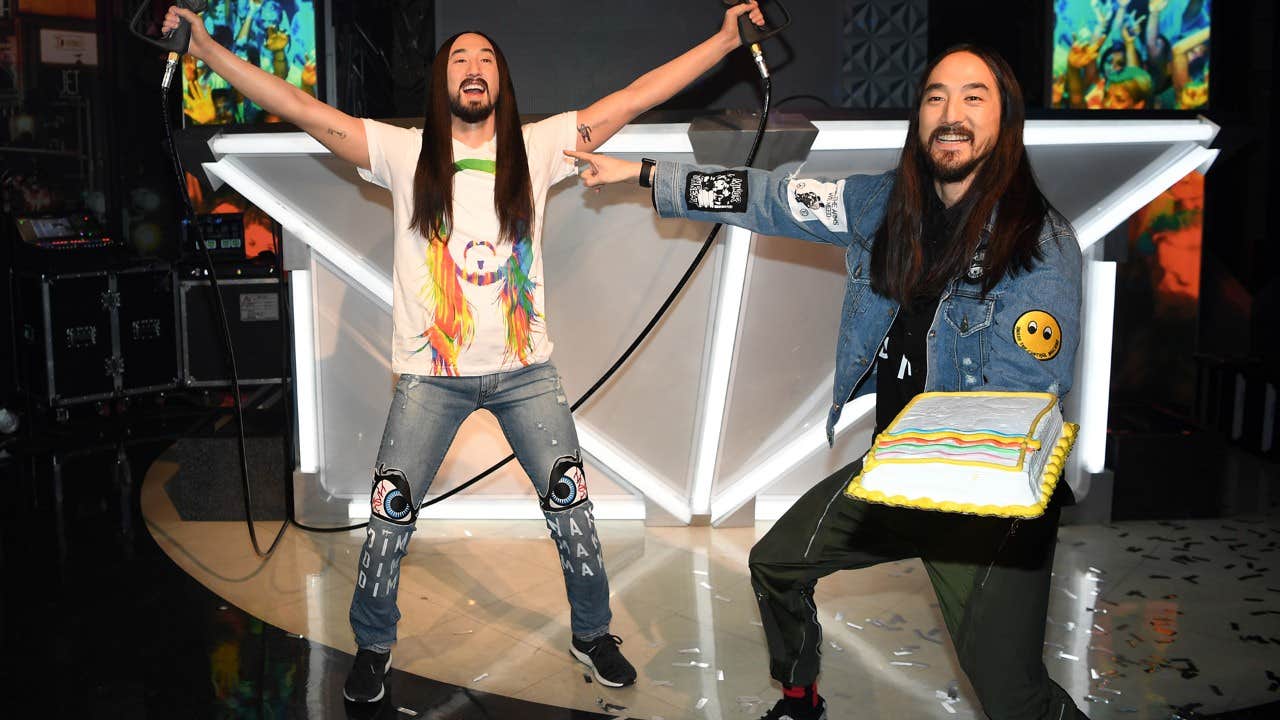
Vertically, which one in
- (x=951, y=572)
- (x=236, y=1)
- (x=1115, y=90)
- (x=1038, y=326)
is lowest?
(x=951, y=572)

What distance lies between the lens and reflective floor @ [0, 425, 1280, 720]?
114 inches

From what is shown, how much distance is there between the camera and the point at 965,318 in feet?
6.84

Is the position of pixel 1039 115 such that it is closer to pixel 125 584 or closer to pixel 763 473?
pixel 763 473

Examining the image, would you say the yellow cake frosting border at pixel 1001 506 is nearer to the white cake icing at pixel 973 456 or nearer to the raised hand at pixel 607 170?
the white cake icing at pixel 973 456

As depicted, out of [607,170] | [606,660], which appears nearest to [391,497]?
[606,660]

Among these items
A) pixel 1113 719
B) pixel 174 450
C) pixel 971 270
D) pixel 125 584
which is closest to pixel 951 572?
pixel 971 270

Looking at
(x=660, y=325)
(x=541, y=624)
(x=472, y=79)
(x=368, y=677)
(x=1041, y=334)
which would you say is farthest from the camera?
(x=660, y=325)

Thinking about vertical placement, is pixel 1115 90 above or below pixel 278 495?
above

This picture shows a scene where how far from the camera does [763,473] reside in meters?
4.21

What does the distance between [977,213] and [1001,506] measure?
589 millimetres

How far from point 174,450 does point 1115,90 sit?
18.2 feet

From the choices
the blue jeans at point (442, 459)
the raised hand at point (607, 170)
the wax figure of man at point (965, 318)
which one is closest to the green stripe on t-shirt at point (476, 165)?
the raised hand at point (607, 170)

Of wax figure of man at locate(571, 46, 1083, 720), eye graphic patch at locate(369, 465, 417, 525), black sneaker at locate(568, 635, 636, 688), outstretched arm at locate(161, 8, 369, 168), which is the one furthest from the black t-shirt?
A: outstretched arm at locate(161, 8, 369, 168)

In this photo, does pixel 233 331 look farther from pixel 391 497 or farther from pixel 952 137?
pixel 952 137
